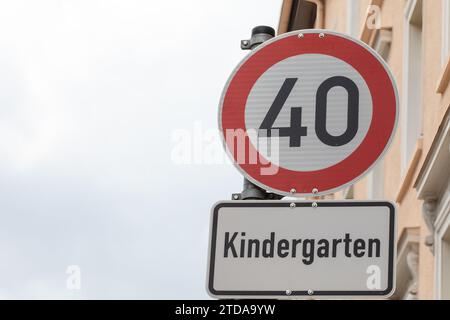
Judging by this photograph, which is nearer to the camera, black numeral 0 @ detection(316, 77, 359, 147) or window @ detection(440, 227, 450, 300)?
black numeral 0 @ detection(316, 77, 359, 147)

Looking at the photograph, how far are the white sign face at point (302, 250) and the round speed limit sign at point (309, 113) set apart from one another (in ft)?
0.61

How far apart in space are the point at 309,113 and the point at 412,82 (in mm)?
8878

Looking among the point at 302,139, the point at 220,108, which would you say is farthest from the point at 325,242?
the point at 220,108

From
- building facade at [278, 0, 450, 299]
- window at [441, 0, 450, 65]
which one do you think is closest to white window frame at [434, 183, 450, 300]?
building facade at [278, 0, 450, 299]

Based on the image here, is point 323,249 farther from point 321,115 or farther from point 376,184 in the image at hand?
point 376,184

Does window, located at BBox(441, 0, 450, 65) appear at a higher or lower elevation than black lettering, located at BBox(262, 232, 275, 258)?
higher

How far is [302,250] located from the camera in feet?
14.0

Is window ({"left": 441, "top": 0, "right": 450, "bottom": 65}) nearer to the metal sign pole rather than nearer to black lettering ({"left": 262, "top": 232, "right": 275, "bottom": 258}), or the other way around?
the metal sign pole

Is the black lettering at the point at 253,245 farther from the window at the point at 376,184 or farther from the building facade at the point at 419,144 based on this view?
the window at the point at 376,184

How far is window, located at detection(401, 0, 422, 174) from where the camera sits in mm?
13000

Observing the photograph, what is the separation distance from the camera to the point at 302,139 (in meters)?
4.50

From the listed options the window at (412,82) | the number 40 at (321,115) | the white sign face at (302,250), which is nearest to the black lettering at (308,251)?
the white sign face at (302,250)
